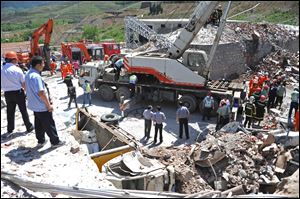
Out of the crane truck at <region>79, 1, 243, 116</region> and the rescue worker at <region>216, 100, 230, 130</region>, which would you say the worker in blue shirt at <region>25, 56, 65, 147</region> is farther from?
the crane truck at <region>79, 1, 243, 116</region>

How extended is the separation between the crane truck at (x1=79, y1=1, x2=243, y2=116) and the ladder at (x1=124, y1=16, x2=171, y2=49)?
209 inches

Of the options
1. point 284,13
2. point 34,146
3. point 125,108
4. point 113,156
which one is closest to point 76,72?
point 125,108

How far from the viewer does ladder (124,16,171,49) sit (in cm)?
2128

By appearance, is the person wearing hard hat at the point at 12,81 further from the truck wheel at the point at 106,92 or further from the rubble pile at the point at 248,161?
the truck wheel at the point at 106,92

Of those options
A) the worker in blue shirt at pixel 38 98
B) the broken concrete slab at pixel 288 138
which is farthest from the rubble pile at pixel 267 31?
the worker in blue shirt at pixel 38 98

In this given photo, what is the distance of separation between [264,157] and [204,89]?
6184mm

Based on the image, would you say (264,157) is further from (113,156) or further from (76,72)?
(76,72)

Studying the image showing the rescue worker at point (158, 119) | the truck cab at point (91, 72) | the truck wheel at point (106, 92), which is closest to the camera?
the rescue worker at point (158, 119)

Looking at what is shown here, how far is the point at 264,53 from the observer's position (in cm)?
2588

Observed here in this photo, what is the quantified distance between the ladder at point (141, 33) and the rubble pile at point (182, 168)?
36.7 feet

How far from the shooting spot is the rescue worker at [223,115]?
484 inches

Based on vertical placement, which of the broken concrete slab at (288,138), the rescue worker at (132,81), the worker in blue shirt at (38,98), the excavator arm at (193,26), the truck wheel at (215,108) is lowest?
the truck wheel at (215,108)

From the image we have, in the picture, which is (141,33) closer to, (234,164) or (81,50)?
(81,50)

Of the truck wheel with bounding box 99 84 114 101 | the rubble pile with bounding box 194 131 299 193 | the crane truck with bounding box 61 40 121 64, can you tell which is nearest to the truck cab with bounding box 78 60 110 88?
the truck wheel with bounding box 99 84 114 101
